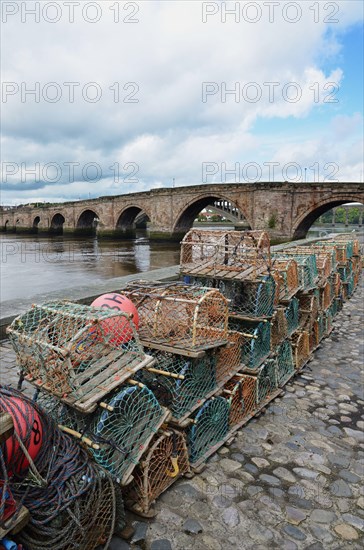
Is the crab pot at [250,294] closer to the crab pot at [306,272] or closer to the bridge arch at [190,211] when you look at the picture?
the crab pot at [306,272]

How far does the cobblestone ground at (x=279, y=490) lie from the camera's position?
262 cm

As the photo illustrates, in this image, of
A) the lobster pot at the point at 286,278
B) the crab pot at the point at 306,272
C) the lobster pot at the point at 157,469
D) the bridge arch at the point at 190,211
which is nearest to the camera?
the lobster pot at the point at 157,469

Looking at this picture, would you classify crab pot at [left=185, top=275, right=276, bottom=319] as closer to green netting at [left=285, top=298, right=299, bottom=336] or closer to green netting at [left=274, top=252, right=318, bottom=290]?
green netting at [left=285, top=298, right=299, bottom=336]

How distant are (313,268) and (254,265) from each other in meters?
2.66

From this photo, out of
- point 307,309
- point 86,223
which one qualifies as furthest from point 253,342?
point 86,223

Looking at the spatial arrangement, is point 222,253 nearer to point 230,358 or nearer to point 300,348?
point 230,358

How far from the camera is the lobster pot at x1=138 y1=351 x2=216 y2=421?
10.6ft

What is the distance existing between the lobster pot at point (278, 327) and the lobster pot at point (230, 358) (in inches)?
32.0

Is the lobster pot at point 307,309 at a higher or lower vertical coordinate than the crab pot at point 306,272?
lower

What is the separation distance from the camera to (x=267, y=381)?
4672 millimetres

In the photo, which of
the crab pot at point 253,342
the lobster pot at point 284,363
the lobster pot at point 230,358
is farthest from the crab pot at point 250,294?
the lobster pot at point 284,363

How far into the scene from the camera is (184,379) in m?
3.26

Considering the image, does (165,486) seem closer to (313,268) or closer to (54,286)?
(313,268)

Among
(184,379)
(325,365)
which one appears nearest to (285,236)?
(325,365)
